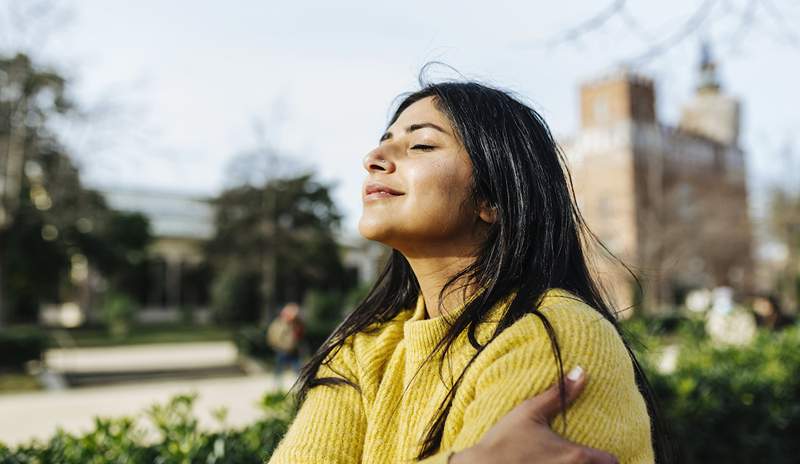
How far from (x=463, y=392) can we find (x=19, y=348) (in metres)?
14.2

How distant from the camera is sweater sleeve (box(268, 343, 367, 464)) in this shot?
1659 mm

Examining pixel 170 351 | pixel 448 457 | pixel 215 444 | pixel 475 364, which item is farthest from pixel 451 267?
pixel 170 351

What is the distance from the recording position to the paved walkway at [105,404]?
8.83 m

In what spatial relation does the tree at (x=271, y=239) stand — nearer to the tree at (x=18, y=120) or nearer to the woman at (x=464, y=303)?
the tree at (x=18, y=120)

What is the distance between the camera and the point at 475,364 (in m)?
1.45

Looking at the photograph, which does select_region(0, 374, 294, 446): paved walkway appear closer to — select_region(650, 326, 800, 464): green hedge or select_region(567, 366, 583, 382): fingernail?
select_region(650, 326, 800, 464): green hedge

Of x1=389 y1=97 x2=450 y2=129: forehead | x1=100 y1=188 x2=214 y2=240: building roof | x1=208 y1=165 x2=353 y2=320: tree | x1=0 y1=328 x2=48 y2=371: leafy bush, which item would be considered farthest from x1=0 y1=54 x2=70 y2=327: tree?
x1=100 y1=188 x2=214 y2=240: building roof

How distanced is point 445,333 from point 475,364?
0.21 metres

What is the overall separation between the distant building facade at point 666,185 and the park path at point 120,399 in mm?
15516

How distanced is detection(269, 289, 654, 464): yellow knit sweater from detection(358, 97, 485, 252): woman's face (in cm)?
23

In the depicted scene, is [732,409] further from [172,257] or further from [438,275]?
[172,257]

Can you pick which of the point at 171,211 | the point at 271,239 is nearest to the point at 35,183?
the point at 271,239

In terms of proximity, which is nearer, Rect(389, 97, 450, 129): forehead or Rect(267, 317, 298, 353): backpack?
Rect(389, 97, 450, 129): forehead

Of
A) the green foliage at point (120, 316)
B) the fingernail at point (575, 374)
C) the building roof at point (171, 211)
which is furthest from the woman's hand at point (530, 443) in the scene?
the building roof at point (171, 211)
